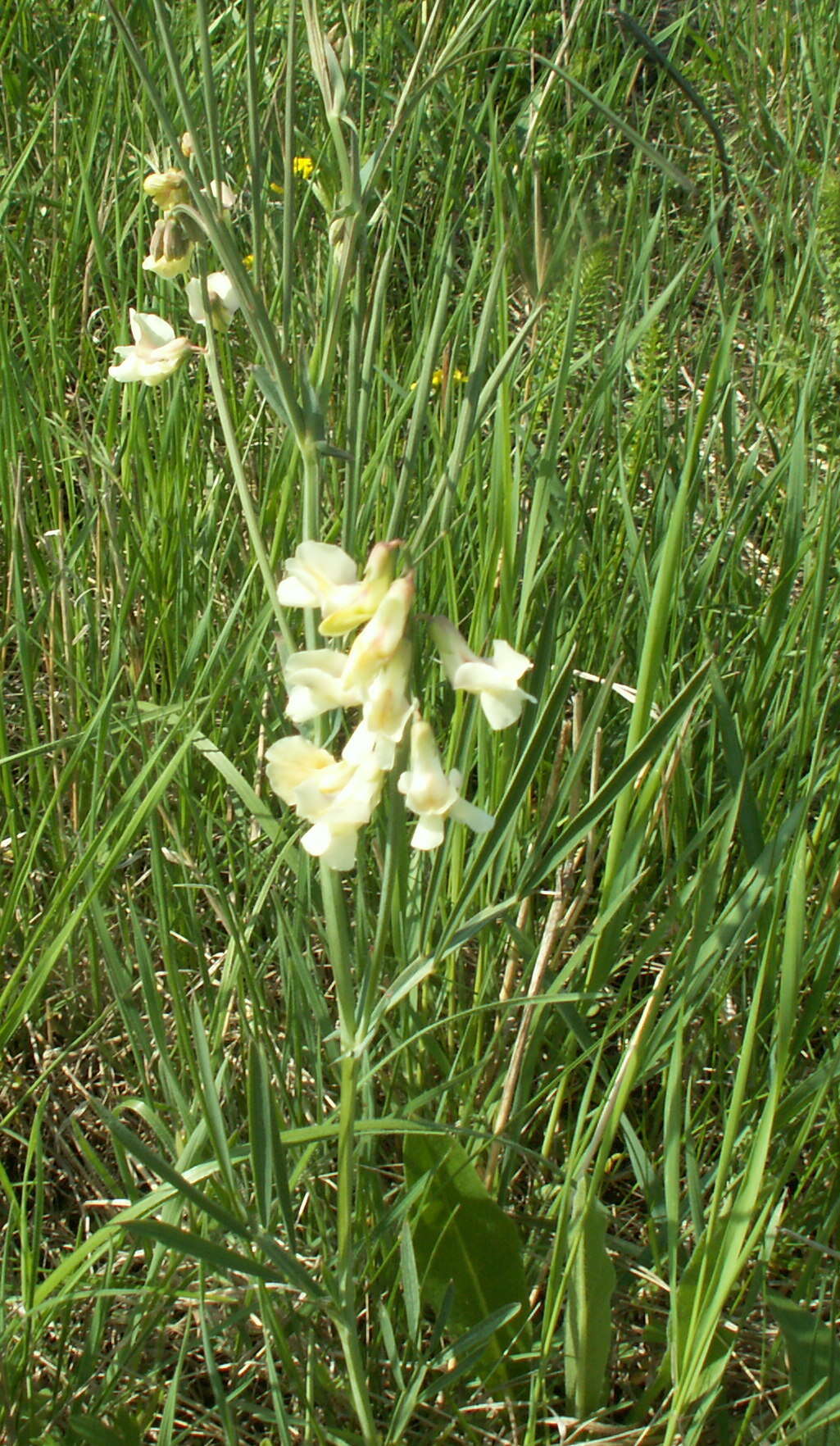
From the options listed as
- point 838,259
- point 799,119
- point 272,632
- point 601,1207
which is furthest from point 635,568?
point 799,119

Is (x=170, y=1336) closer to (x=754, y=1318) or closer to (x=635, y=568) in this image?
(x=754, y=1318)

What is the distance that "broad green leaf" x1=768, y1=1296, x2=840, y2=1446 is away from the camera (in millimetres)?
923

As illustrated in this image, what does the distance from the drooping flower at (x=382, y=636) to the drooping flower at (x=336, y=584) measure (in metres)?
0.01

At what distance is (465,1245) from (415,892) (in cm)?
31

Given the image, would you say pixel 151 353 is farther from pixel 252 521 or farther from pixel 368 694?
pixel 368 694

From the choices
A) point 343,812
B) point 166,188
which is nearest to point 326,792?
point 343,812

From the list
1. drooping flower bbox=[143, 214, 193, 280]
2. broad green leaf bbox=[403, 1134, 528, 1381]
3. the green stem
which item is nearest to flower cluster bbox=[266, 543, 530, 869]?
the green stem

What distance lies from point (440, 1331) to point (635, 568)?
29.4 inches

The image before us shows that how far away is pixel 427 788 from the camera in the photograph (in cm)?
74

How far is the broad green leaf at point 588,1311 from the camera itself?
0.97 m

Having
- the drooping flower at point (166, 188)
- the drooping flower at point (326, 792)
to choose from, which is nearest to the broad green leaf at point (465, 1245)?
the drooping flower at point (326, 792)

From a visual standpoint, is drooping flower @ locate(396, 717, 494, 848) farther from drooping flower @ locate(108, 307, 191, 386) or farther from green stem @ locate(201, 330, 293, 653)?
drooping flower @ locate(108, 307, 191, 386)

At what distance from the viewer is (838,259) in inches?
71.2

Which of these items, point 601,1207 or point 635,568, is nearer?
point 601,1207
